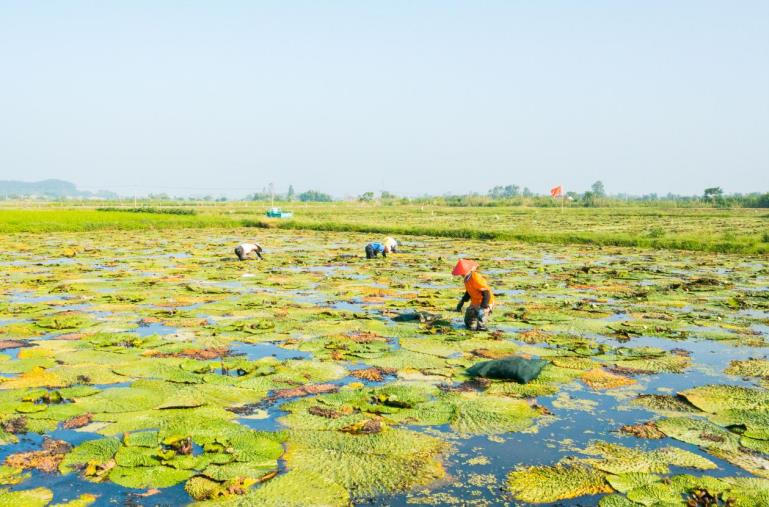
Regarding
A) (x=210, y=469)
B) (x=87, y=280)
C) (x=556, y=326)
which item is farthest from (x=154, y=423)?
(x=87, y=280)

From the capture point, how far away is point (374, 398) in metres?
6.12

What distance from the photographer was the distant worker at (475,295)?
29.0 feet

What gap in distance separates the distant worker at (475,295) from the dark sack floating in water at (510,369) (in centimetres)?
186

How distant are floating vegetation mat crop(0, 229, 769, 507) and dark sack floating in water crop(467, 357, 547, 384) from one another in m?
0.10

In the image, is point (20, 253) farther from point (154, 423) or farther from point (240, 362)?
point (154, 423)

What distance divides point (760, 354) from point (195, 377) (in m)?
6.89

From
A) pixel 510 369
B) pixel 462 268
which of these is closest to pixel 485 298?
pixel 462 268

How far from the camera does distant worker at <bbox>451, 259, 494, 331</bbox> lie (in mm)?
8844

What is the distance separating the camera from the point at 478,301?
9.10 m

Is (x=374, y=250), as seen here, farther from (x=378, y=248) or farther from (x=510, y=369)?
(x=510, y=369)

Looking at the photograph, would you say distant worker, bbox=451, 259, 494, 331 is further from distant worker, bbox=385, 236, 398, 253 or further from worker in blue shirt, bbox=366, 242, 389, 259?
distant worker, bbox=385, 236, 398, 253

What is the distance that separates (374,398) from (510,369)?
1.60m

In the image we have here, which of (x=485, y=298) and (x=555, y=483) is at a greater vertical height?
(x=485, y=298)

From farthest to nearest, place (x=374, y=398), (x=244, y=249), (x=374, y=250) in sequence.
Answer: (x=374, y=250), (x=244, y=249), (x=374, y=398)
